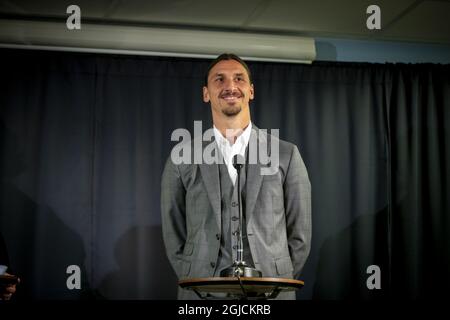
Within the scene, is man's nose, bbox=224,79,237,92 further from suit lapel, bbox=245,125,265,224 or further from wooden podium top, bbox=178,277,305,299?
wooden podium top, bbox=178,277,305,299

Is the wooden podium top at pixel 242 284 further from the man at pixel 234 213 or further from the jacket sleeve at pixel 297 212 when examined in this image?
the jacket sleeve at pixel 297 212

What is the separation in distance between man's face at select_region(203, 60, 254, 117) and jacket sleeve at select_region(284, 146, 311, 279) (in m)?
0.49

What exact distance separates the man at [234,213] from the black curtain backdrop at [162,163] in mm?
1011

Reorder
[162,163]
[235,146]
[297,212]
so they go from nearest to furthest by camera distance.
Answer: [297,212] → [235,146] → [162,163]

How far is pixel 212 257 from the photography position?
3711 millimetres

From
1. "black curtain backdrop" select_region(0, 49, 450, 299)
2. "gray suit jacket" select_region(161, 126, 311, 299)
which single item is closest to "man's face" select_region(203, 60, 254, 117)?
"gray suit jacket" select_region(161, 126, 311, 299)

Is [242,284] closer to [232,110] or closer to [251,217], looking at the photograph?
[251,217]

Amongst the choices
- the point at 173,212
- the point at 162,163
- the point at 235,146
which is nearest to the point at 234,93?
the point at 235,146

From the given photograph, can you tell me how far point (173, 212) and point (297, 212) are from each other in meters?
0.71

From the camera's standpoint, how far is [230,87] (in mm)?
4238

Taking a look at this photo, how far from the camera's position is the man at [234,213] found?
12.2 feet

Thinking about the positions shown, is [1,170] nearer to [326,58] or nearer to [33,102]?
[33,102]

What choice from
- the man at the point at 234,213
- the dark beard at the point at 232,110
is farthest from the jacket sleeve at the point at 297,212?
the dark beard at the point at 232,110
